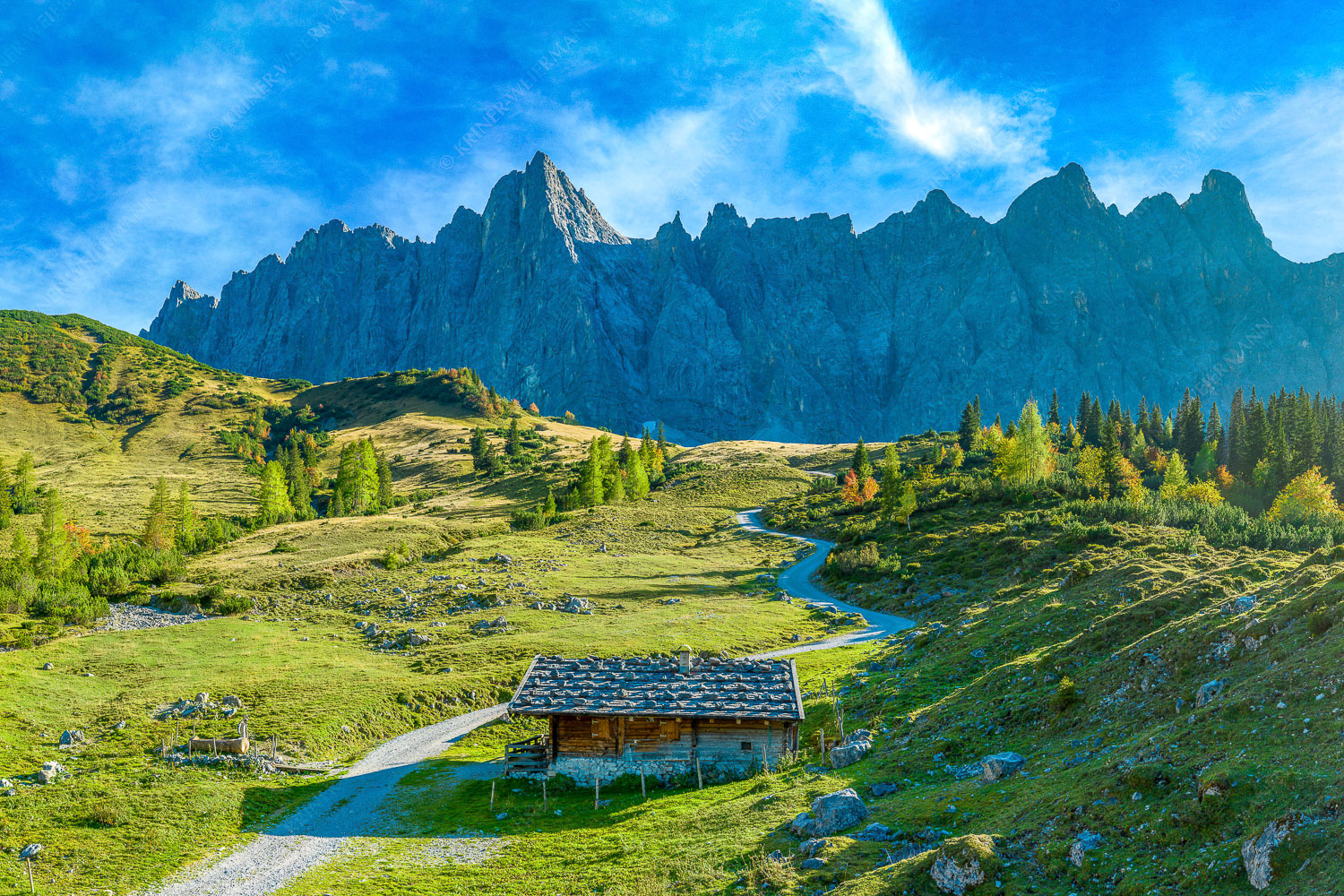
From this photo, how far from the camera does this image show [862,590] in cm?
7169

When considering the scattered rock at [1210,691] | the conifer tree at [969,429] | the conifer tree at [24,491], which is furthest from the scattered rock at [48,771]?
the conifer tree at [969,429]

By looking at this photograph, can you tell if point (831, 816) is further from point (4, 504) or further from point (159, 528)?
point (4, 504)

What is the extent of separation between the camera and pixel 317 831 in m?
27.2

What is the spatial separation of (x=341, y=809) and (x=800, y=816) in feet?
68.6

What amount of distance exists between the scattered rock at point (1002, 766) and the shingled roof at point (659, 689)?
1054 cm

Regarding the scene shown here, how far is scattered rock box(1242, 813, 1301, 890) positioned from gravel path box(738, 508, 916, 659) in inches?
1508

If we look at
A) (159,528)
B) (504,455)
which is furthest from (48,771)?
(504,455)

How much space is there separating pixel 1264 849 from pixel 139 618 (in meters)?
74.8

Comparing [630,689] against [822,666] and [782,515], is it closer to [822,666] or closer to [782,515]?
[822,666]

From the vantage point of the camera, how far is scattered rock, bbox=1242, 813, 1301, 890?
→ 1090 cm

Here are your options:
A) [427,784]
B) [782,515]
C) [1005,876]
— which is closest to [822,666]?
[427,784]

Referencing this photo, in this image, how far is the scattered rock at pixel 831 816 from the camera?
19.4 m

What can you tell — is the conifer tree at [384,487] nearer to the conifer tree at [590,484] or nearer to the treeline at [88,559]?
the treeline at [88,559]

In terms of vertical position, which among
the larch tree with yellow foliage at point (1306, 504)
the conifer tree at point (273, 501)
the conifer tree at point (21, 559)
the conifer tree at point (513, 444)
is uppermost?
the conifer tree at point (513, 444)
